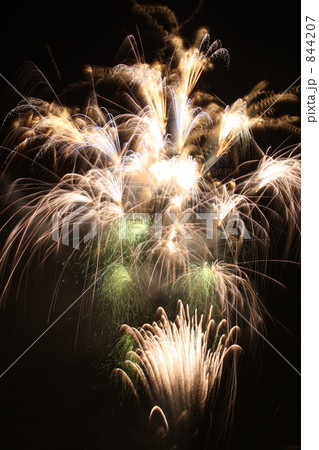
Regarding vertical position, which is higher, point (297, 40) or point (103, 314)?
point (297, 40)

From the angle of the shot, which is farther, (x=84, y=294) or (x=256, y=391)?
(x=256, y=391)

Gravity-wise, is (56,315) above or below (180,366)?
above

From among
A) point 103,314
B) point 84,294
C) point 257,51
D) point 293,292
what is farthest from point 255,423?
point 257,51

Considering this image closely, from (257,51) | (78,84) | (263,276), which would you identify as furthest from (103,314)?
(257,51)

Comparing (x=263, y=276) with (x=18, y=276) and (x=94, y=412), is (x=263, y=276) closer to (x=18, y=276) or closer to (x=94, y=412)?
(x=94, y=412)

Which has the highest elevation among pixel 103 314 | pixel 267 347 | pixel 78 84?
pixel 78 84

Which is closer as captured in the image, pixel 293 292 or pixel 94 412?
pixel 94 412

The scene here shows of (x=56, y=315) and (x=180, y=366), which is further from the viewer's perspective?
(x=180, y=366)

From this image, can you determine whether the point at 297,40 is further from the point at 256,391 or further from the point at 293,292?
the point at 256,391

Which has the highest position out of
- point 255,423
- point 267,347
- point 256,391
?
point 267,347
